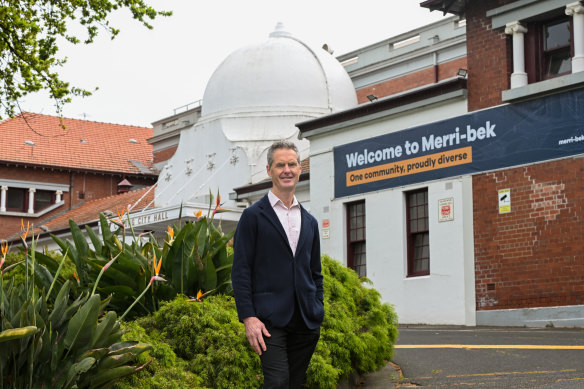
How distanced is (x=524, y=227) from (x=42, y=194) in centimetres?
3517

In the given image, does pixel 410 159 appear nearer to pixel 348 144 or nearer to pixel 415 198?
pixel 415 198

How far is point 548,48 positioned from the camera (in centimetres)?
2012

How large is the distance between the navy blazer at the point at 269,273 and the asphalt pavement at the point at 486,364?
3.98 m

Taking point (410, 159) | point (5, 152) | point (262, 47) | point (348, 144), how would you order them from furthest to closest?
point (5, 152)
point (262, 47)
point (348, 144)
point (410, 159)

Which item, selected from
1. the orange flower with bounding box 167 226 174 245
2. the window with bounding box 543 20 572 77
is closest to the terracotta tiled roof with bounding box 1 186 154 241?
the window with bounding box 543 20 572 77

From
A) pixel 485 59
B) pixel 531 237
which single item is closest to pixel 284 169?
pixel 531 237

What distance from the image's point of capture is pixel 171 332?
812 centimetres

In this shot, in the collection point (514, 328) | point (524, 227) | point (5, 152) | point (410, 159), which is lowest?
point (514, 328)

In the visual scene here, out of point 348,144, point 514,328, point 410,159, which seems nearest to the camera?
point 514,328

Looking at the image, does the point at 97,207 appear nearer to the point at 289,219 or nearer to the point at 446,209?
the point at 446,209

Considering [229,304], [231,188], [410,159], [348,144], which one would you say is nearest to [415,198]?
[410,159]

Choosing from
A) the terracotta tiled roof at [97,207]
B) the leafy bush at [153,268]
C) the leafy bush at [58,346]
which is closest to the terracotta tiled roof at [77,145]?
the terracotta tiled roof at [97,207]

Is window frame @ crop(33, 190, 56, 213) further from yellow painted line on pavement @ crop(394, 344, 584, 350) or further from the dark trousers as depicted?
the dark trousers

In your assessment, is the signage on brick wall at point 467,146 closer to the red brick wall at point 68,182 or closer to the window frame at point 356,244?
the window frame at point 356,244
